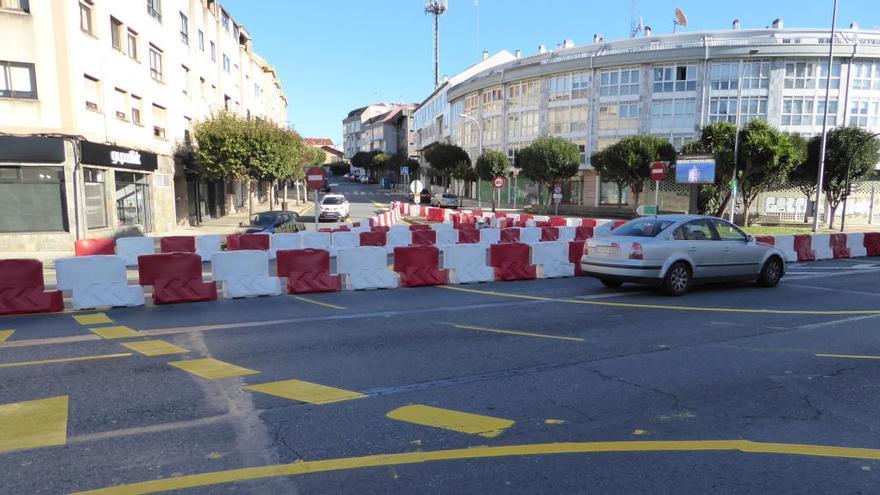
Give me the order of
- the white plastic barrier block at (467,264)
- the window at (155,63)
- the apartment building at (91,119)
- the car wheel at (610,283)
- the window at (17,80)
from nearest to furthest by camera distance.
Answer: the car wheel at (610,283) < the white plastic barrier block at (467,264) < the window at (17,80) < the apartment building at (91,119) < the window at (155,63)

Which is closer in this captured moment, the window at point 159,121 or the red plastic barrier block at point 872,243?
the red plastic barrier block at point 872,243

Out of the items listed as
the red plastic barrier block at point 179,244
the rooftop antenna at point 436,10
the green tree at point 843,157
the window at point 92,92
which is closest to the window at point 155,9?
the window at point 92,92

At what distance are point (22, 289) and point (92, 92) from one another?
14888 mm

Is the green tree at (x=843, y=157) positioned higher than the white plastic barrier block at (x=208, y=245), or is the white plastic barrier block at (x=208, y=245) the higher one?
the green tree at (x=843, y=157)

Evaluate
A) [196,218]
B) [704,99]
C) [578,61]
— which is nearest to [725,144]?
[704,99]

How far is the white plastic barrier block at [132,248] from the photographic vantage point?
14.2 metres

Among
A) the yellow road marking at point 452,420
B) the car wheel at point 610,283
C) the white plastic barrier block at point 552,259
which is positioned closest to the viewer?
the yellow road marking at point 452,420

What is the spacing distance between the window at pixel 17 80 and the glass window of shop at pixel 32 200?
2.41 meters

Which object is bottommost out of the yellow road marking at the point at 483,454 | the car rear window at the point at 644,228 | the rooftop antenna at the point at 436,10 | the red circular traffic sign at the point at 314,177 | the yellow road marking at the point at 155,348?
the yellow road marking at the point at 155,348

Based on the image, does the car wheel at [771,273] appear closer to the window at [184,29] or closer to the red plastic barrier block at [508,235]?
the red plastic barrier block at [508,235]

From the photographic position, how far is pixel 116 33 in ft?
74.1

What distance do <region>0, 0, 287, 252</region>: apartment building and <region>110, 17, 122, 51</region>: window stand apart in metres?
0.06

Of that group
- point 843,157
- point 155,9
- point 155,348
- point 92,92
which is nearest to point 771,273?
point 155,348

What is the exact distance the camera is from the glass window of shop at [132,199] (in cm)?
2280
